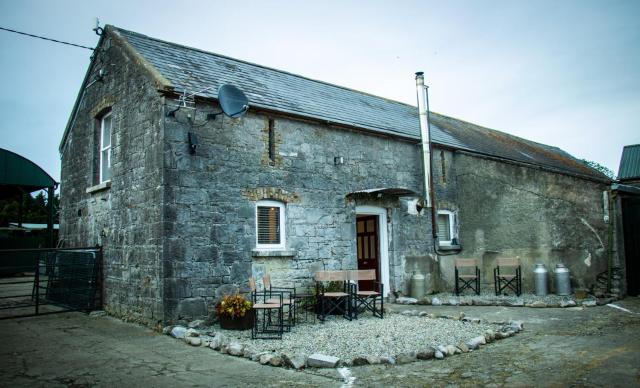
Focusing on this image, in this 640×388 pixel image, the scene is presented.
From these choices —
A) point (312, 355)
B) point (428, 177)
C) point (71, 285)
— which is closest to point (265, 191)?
point (312, 355)

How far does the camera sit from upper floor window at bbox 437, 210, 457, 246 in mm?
13789

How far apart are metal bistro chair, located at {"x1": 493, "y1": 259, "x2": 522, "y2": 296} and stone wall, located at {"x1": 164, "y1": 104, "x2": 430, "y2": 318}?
7.99ft

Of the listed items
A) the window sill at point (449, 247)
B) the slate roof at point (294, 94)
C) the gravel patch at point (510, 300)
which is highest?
the slate roof at point (294, 94)

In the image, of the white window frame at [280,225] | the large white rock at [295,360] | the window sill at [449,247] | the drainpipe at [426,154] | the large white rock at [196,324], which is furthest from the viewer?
the window sill at [449,247]

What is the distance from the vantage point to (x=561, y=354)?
619 cm

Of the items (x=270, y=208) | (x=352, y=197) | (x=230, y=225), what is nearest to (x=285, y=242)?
(x=270, y=208)

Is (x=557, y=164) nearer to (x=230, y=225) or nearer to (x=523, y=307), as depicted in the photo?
(x=523, y=307)

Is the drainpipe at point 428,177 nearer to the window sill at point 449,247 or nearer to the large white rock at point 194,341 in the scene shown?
the window sill at point 449,247

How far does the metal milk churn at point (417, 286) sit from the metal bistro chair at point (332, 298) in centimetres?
295

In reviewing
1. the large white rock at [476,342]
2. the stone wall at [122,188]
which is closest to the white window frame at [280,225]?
the stone wall at [122,188]

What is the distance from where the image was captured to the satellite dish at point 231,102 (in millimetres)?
8531

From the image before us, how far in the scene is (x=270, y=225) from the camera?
9.78 m

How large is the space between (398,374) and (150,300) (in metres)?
4.98

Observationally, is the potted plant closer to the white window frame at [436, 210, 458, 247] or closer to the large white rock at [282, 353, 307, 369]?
the large white rock at [282, 353, 307, 369]
